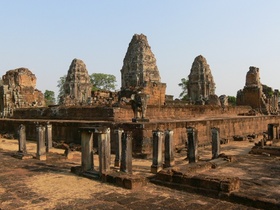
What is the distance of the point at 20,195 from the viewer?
17.1 feet

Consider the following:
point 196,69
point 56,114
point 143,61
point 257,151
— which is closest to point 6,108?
point 56,114

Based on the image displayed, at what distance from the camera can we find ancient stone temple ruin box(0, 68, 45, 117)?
83.7 ft

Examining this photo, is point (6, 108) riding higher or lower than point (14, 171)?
higher

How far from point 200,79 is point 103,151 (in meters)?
36.6

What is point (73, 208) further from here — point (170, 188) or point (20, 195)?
point (170, 188)

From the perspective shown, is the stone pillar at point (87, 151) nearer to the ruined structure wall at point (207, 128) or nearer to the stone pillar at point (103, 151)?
the stone pillar at point (103, 151)

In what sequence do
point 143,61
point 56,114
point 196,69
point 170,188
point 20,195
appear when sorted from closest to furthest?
1. point 20,195
2. point 170,188
3. point 56,114
4. point 143,61
5. point 196,69

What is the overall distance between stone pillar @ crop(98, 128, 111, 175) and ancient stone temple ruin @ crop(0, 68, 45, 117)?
1962cm

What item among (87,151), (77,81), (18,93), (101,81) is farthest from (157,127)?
(101,81)

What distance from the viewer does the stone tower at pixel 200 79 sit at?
1633 inches

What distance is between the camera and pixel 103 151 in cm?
652

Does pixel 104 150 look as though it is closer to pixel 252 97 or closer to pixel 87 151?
pixel 87 151

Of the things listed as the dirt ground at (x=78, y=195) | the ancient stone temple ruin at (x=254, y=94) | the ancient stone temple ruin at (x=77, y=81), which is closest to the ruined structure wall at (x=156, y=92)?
the ancient stone temple ruin at (x=254, y=94)

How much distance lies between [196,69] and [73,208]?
39.3 m
